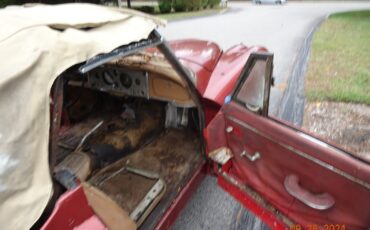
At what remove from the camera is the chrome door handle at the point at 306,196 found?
1575mm

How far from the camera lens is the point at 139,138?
3152 millimetres

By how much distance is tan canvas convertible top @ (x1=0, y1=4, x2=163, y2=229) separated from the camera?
1.15 m

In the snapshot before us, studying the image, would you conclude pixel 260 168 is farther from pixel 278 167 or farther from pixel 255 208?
pixel 255 208

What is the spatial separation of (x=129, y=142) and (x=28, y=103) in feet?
6.24

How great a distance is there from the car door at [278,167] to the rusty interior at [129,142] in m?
0.54

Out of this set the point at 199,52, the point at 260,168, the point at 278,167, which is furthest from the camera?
the point at 199,52

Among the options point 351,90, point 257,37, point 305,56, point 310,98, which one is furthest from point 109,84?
point 257,37

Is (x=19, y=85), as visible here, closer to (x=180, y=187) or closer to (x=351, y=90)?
(x=180, y=187)

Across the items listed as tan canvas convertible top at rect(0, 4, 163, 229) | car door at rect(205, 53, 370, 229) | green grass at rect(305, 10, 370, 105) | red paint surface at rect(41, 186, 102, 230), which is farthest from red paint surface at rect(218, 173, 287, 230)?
green grass at rect(305, 10, 370, 105)

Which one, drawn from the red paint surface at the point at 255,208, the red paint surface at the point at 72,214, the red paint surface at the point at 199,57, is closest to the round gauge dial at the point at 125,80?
the red paint surface at the point at 199,57

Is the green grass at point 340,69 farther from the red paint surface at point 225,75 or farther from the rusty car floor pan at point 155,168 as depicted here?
→ the rusty car floor pan at point 155,168

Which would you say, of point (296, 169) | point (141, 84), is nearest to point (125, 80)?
point (141, 84)

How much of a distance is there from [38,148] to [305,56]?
704 centimetres

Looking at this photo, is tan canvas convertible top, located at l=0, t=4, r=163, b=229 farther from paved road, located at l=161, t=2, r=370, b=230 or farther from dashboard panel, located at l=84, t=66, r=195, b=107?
paved road, located at l=161, t=2, r=370, b=230
